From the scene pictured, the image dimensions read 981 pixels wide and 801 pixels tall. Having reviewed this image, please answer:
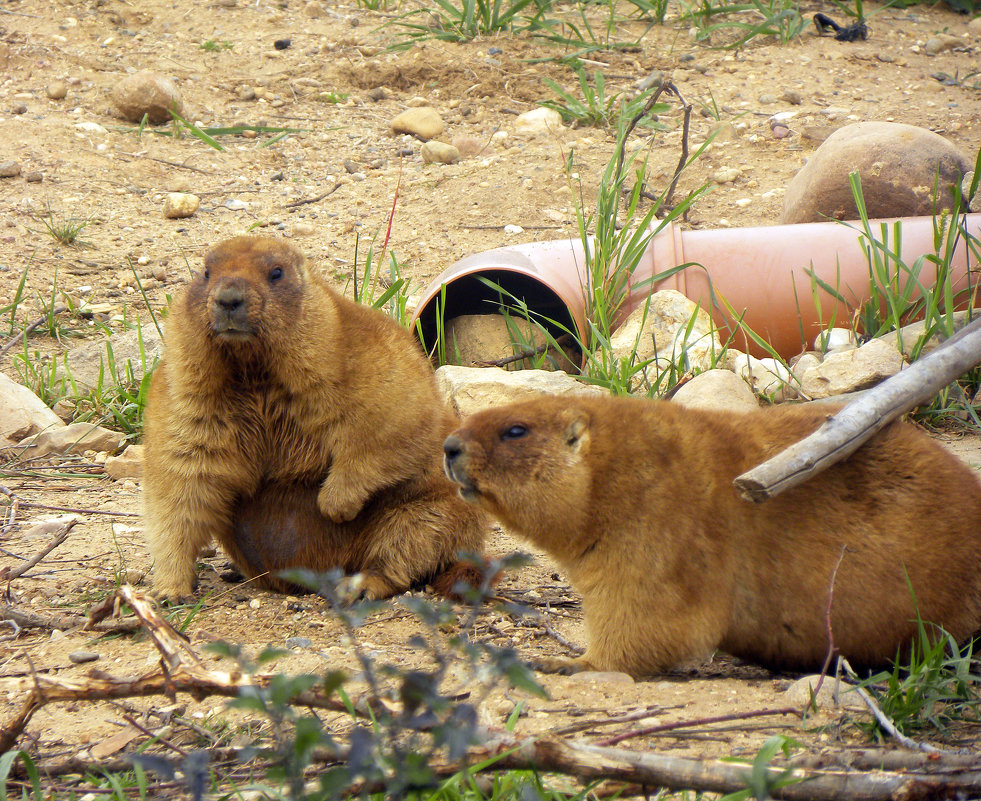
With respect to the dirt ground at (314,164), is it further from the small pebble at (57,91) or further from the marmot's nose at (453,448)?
the marmot's nose at (453,448)

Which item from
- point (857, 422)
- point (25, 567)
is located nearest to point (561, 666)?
point (857, 422)

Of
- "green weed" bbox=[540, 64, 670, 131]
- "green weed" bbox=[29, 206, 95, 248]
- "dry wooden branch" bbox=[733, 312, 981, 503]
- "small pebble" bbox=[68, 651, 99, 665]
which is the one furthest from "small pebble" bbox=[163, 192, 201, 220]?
"dry wooden branch" bbox=[733, 312, 981, 503]

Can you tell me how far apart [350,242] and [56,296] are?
6.63ft

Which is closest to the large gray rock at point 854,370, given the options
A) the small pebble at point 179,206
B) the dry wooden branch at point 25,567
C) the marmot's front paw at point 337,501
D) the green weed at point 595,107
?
the marmot's front paw at point 337,501

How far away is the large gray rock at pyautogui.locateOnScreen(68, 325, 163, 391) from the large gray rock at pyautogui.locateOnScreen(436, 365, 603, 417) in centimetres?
178

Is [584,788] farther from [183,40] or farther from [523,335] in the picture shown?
[183,40]

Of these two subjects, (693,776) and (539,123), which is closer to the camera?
(693,776)

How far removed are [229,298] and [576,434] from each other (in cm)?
130

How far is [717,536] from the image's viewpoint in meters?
3.29

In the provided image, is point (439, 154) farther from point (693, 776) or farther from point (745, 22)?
point (693, 776)

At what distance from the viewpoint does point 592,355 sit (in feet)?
18.3

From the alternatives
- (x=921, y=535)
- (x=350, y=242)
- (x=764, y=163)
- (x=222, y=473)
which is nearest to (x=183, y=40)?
(x=350, y=242)

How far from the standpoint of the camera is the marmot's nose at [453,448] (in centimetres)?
337

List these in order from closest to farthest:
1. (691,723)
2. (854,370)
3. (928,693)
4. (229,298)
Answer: (691,723) < (928,693) < (229,298) < (854,370)
